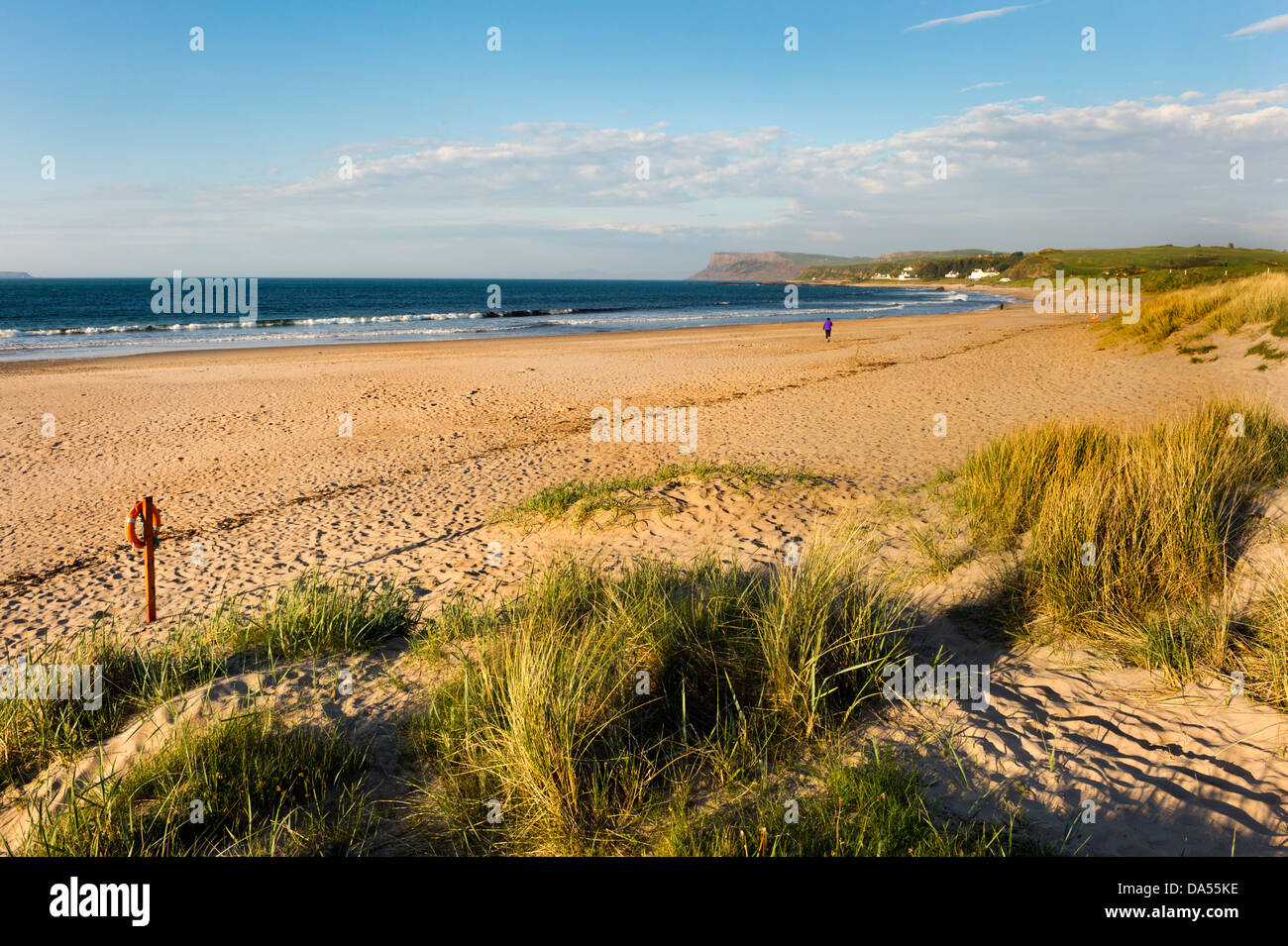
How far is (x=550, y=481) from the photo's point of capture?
34.1 feet

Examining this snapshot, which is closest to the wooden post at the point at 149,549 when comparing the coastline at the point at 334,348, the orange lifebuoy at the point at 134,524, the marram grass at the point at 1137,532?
the orange lifebuoy at the point at 134,524

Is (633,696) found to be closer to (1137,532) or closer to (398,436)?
(1137,532)

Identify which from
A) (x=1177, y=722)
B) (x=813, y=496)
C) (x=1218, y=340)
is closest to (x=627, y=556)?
(x=813, y=496)

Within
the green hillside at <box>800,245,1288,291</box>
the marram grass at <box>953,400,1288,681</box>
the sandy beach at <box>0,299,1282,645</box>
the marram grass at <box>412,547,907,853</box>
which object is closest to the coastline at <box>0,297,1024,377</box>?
the sandy beach at <box>0,299,1282,645</box>

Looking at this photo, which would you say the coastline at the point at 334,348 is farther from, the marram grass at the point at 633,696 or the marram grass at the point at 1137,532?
the marram grass at the point at 1137,532

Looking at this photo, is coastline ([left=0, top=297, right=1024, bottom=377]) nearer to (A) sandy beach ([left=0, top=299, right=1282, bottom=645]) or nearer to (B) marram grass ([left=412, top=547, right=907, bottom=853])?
(A) sandy beach ([left=0, top=299, right=1282, bottom=645])

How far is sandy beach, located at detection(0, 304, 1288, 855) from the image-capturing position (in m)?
3.53

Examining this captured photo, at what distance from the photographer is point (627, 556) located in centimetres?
711

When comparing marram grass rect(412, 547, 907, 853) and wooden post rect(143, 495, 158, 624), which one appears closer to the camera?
marram grass rect(412, 547, 907, 853)

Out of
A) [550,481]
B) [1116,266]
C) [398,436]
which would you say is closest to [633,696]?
[550,481]
